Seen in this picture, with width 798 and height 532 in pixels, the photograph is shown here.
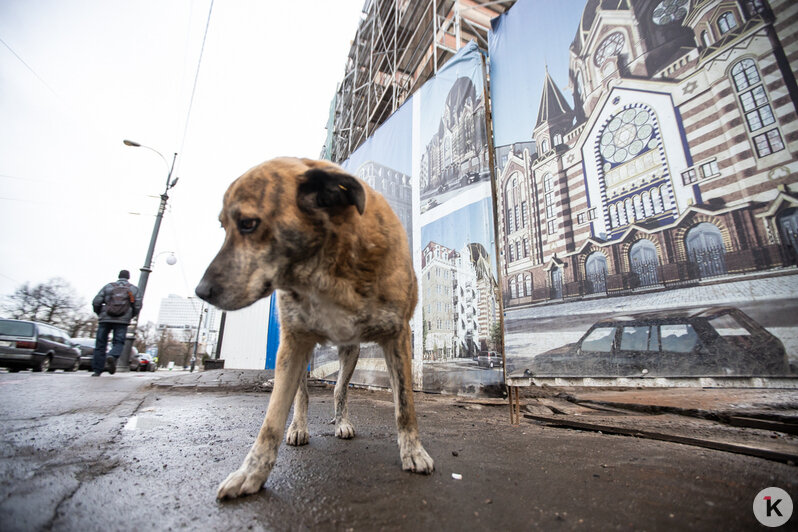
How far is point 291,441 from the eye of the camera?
6.72 ft

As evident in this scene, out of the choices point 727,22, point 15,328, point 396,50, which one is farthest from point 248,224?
point 15,328

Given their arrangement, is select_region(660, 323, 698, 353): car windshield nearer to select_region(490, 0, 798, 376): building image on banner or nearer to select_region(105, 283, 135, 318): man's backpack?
select_region(490, 0, 798, 376): building image on banner

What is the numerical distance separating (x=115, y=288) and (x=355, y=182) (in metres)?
7.92

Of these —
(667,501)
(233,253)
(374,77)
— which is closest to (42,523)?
(233,253)

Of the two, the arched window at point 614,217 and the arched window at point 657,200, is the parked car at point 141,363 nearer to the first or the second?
the arched window at point 614,217

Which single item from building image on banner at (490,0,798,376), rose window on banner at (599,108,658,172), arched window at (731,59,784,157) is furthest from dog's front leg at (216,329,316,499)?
arched window at (731,59,784,157)

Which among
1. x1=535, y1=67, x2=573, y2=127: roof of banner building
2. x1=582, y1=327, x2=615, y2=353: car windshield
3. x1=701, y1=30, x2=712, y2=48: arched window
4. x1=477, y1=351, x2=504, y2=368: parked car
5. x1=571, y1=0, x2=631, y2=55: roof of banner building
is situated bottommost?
x1=477, y1=351, x2=504, y2=368: parked car

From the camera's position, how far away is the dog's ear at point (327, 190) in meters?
1.53

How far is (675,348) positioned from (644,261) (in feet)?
2.38

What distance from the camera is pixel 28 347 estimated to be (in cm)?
1040

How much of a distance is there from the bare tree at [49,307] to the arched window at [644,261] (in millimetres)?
43268

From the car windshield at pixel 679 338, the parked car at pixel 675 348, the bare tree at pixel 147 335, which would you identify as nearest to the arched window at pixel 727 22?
the parked car at pixel 675 348

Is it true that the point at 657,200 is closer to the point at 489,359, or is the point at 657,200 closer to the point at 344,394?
the point at 489,359

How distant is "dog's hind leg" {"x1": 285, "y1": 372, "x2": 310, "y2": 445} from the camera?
205 centimetres
